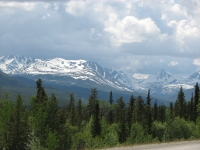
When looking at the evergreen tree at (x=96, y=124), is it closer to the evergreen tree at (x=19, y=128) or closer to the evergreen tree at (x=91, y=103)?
the evergreen tree at (x=19, y=128)

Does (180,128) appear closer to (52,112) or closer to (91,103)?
(52,112)

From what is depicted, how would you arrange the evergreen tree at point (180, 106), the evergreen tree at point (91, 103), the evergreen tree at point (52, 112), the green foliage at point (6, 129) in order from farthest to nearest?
the evergreen tree at point (180, 106), the evergreen tree at point (91, 103), the green foliage at point (6, 129), the evergreen tree at point (52, 112)

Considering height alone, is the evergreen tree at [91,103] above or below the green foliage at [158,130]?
above

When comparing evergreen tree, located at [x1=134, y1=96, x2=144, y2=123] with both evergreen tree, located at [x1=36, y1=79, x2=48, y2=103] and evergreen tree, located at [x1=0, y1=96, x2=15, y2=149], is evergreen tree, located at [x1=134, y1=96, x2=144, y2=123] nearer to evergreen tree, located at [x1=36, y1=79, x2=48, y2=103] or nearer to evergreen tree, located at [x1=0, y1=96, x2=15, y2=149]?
evergreen tree, located at [x1=36, y1=79, x2=48, y2=103]

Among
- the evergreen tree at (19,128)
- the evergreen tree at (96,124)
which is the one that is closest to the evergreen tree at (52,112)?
the evergreen tree at (19,128)

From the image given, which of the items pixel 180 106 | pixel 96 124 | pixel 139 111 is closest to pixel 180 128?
pixel 96 124

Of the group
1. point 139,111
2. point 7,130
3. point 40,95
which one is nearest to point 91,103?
point 139,111

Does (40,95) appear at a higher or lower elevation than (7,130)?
higher

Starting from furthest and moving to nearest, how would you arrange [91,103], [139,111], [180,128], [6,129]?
[91,103], [139,111], [180,128], [6,129]

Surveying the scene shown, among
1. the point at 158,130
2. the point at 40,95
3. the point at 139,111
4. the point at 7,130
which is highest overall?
the point at 40,95

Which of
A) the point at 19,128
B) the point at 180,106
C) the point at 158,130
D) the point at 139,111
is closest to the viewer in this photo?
the point at 19,128

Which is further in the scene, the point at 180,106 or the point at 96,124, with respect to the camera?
the point at 180,106

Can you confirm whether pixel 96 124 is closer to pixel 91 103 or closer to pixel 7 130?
pixel 7 130

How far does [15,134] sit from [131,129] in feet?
158
